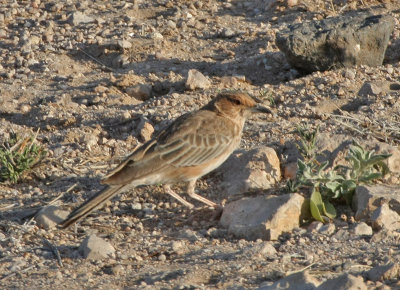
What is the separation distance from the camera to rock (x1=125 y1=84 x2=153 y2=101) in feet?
31.9

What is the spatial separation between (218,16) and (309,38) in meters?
2.23

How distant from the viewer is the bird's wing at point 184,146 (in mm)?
7039

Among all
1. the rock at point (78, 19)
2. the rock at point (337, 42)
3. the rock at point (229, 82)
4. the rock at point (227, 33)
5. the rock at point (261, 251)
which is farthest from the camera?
the rock at point (78, 19)

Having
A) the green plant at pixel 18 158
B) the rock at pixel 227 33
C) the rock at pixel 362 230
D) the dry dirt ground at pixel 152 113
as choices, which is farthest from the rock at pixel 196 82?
the rock at pixel 362 230

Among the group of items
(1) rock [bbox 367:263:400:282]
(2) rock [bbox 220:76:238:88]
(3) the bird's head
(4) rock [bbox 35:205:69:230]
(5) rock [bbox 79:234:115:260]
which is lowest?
(4) rock [bbox 35:205:69:230]

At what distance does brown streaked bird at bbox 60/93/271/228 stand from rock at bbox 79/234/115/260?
0.41m

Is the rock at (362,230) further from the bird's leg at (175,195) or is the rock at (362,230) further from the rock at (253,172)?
the bird's leg at (175,195)

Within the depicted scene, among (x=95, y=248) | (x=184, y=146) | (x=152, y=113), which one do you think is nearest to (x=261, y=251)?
(x=95, y=248)

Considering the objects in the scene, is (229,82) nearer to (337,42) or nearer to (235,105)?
(337,42)

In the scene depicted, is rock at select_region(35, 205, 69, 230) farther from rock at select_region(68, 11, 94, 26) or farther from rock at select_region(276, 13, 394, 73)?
rock at select_region(68, 11, 94, 26)

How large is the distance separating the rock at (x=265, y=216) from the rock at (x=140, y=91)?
3.33m

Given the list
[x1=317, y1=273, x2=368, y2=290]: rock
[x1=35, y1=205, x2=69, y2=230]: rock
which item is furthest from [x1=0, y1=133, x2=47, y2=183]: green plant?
[x1=317, y1=273, x2=368, y2=290]: rock

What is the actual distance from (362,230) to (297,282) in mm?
1420

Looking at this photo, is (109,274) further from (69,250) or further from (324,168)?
(324,168)
